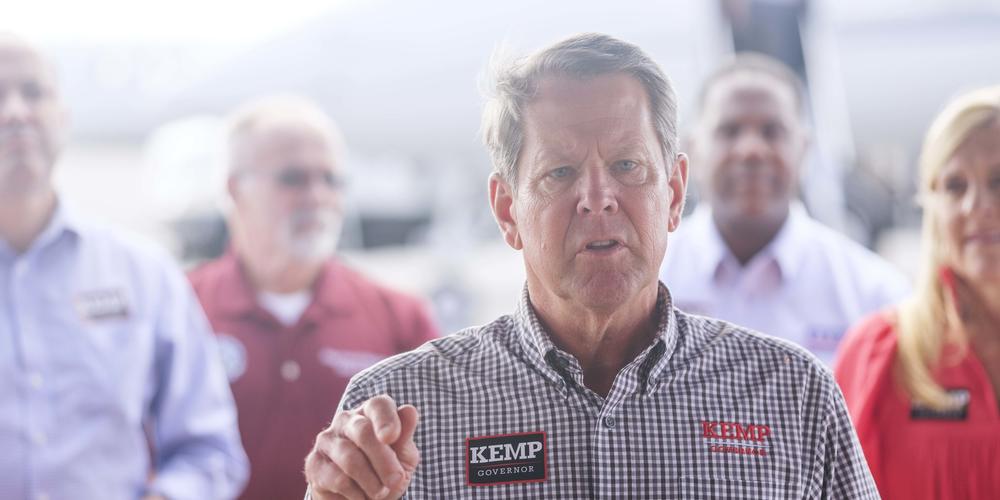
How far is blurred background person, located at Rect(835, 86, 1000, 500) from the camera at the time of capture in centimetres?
184

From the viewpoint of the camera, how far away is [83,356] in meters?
2.31

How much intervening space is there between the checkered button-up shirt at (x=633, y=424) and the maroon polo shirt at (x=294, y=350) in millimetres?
1457

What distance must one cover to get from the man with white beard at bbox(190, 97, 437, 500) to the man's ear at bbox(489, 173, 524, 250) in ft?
4.87

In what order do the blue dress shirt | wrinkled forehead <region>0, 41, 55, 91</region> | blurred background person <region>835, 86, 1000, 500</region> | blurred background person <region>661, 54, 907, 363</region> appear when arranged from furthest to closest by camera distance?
blurred background person <region>661, 54, 907, 363</region>, wrinkled forehead <region>0, 41, 55, 91</region>, the blue dress shirt, blurred background person <region>835, 86, 1000, 500</region>

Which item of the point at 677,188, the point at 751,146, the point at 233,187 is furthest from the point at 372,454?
the point at 233,187

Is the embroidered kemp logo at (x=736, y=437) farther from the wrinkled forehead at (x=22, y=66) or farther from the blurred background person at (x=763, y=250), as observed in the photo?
the wrinkled forehead at (x=22, y=66)

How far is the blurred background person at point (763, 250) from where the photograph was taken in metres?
2.52

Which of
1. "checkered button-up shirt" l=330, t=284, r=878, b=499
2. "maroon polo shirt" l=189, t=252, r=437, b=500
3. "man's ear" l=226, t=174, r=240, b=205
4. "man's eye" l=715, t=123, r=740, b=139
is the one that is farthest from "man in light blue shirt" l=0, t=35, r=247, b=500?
"man's eye" l=715, t=123, r=740, b=139

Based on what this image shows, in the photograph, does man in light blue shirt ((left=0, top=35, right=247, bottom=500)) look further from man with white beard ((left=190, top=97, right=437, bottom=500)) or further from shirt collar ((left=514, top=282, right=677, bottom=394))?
Answer: shirt collar ((left=514, top=282, right=677, bottom=394))

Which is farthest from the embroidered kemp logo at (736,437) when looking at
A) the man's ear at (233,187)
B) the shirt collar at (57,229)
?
the man's ear at (233,187)

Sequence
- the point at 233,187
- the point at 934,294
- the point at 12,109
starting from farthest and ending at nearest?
the point at 233,187 → the point at 12,109 → the point at 934,294

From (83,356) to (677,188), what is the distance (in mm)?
1624

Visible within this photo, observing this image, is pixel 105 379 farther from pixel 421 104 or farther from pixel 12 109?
pixel 421 104

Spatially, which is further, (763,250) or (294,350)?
(294,350)
